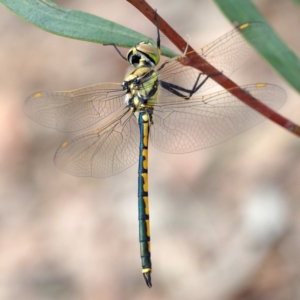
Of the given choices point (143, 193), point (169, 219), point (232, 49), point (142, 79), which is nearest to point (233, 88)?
point (232, 49)

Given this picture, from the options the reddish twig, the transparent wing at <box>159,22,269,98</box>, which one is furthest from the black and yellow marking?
the reddish twig

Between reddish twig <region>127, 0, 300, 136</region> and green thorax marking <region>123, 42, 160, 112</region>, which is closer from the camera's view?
reddish twig <region>127, 0, 300, 136</region>

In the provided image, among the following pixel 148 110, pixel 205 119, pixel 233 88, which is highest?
pixel 148 110

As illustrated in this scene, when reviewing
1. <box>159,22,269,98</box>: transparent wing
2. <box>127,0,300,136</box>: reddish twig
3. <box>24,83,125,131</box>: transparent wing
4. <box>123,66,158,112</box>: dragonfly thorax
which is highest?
<box>24,83,125,131</box>: transparent wing

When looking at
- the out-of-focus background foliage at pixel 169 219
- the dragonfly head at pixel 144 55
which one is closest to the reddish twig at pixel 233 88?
the dragonfly head at pixel 144 55

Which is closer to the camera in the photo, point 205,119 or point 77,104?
point 205,119

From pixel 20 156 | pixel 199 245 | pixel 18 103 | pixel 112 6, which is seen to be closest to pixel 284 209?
pixel 199 245

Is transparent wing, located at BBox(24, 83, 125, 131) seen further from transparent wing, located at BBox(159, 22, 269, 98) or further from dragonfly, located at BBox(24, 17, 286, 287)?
transparent wing, located at BBox(159, 22, 269, 98)

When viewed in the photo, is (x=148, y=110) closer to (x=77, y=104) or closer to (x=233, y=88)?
(x=77, y=104)
